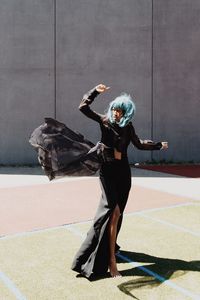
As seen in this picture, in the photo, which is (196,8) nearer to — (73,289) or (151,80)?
Answer: (151,80)

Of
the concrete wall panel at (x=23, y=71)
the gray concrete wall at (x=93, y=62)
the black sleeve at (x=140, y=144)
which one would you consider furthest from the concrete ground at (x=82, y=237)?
the gray concrete wall at (x=93, y=62)

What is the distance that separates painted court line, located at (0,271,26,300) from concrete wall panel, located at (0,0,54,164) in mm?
10286

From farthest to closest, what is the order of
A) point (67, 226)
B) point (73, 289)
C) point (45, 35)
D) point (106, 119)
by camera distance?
point (45, 35) → point (67, 226) → point (106, 119) → point (73, 289)

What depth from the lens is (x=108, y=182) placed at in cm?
484

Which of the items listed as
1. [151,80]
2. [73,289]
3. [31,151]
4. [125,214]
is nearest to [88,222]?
[125,214]

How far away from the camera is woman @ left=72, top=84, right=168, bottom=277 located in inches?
189

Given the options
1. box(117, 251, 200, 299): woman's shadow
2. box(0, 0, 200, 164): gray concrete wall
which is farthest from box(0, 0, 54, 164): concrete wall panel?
box(117, 251, 200, 299): woman's shadow

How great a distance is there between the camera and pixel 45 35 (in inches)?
579

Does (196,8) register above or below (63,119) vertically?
above

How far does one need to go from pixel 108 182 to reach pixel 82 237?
6.15 feet

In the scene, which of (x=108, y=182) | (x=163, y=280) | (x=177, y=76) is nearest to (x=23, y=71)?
(x=177, y=76)

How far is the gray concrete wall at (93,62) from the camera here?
48.1 ft

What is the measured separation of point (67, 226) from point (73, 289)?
103 inches

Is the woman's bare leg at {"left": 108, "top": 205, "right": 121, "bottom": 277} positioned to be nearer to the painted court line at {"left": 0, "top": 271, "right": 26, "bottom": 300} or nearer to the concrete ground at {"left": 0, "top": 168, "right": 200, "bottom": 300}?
the concrete ground at {"left": 0, "top": 168, "right": 200, "bottom": 300}
